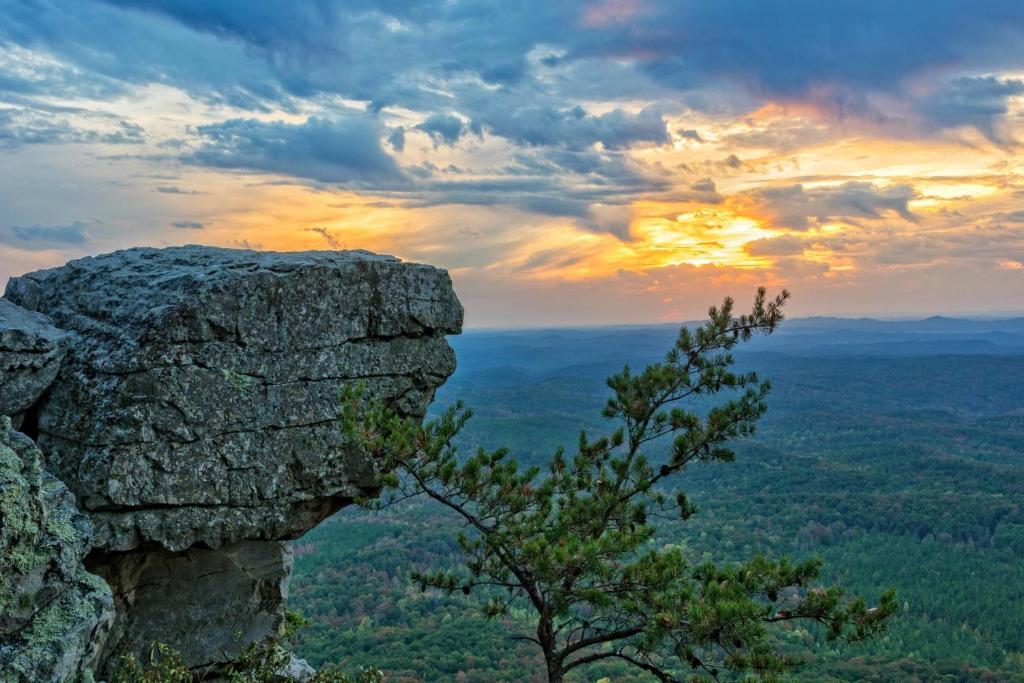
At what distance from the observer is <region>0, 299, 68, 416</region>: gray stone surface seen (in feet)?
28.3

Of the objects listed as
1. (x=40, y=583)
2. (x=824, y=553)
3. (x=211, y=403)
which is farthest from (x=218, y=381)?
(x=824, y=553)

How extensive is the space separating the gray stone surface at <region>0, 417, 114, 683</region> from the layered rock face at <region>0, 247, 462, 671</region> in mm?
1174

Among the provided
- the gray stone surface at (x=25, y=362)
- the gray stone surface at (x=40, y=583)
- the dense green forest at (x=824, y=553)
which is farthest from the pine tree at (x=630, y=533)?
the dense green forest at (x=824, y=553)

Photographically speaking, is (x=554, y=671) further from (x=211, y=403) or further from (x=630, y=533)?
(x=211, y=403)

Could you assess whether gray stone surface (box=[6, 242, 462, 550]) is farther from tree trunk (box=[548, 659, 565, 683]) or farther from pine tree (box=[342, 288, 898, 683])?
tree trunk (box=[548, 659, 565, 683])

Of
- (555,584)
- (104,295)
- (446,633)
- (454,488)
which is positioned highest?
(104,295)

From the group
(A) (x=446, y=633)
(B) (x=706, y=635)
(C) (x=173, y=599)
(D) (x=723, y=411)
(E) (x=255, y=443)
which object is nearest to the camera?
(B) (x=706, y=635)

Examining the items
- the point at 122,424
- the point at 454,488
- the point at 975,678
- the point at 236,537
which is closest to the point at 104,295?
the point at 122,424

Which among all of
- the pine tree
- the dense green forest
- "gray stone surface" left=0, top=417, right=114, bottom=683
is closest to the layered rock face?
the pine tree

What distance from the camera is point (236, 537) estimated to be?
31.2 ft

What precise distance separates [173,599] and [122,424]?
2.96m

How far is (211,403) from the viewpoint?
9.16 meters

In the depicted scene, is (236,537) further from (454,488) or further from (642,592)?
(642,592)

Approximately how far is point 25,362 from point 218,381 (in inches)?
86.6
